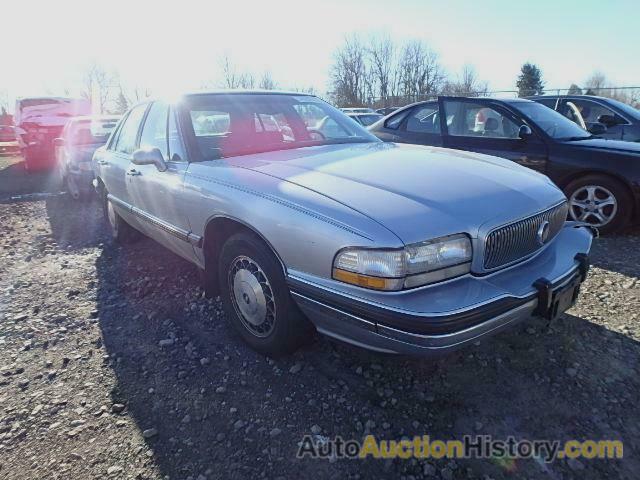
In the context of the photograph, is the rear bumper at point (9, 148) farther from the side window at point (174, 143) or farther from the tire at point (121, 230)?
the side window at point (174, 143)

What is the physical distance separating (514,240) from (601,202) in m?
3.24

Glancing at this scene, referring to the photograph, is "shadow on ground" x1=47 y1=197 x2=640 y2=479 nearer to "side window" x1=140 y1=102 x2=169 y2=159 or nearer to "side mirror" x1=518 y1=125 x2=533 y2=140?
"side window" x1=140 y1=102 x2=169 y2=159

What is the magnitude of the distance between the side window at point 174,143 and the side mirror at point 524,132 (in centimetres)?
385

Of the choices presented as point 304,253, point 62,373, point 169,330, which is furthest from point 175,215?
point 304,253

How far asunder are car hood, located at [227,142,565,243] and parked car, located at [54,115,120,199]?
5.54m

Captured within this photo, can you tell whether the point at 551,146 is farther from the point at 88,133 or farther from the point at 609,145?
the point at 88,133

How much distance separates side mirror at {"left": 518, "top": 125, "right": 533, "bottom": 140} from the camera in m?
4.80

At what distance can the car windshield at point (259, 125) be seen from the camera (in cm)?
302

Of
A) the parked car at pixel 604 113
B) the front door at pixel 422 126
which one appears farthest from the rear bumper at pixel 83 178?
the parked car at pixel 604 113

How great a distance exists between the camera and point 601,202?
4559 millimetres

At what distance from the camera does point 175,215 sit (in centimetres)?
309

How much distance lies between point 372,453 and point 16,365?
7.60ft

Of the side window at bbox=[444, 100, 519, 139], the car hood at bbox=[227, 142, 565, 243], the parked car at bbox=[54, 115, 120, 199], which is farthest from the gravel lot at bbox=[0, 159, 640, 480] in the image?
the parked car at bbox=[54, 115, 120, 199]

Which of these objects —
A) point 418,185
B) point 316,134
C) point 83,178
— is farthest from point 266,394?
point 83,178
